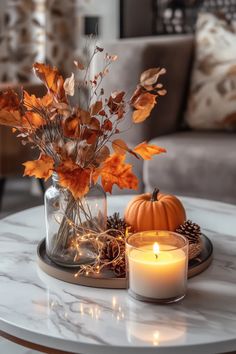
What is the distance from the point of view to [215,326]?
2.95 feet

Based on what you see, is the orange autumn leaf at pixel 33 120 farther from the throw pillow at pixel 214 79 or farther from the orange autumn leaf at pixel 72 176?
the throw pillow at pixel 214 79

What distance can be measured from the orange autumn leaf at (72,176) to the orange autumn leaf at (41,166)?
0.04 metres

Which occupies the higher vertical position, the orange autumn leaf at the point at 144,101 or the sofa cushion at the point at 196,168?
the orange autumn leaf at the point at 144,101

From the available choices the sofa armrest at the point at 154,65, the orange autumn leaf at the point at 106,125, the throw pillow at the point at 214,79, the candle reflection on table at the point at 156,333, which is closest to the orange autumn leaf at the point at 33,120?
the orange autumn leaf at the point at 106,125

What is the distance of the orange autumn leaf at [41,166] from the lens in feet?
3.40

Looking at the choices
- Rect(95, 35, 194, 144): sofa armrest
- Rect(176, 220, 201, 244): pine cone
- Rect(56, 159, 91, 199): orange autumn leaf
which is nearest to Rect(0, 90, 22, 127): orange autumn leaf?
Rect(56, 159, 91, 199): orange autumn leaf

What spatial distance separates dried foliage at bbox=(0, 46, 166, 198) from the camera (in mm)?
998

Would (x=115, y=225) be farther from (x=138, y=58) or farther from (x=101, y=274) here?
(x=138, y=58)

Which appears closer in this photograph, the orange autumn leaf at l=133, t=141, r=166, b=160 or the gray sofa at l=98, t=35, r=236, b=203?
the orange autumn leaf at l=133, t=141, r=166, b=160

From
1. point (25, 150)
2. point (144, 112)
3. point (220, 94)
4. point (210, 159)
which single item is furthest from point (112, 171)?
point (25, 150)

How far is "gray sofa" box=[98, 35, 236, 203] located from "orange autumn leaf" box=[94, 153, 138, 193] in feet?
3.21

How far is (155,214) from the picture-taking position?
118 cm

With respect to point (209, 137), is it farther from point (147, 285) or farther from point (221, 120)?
point (147, 285)

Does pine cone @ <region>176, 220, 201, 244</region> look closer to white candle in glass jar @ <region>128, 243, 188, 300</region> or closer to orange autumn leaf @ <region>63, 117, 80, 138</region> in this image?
white candle in glass jar @ <region>128, 243, 188, 300</region>
